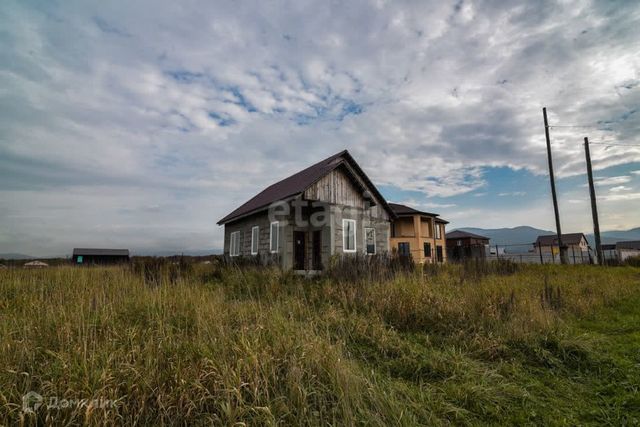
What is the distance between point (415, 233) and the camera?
92.5 ft

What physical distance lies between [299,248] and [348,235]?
8.51 ft

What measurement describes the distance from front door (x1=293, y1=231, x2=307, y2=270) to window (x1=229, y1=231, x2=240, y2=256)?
5.43 meters

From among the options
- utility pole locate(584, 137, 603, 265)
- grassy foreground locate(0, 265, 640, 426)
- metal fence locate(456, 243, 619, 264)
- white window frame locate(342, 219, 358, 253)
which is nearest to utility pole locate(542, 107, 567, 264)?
metal fence locate(456, 243, 619, 264)

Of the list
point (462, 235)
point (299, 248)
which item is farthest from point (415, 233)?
point (299, 248)

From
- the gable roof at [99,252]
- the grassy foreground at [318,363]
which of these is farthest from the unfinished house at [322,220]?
the gable roof at [99,252]

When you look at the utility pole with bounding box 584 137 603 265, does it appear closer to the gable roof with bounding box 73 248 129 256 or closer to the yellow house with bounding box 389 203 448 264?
the yellow house with bounding box 389 203 448 264

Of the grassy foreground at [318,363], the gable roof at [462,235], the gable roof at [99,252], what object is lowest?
the grassy foreground at [318,363]

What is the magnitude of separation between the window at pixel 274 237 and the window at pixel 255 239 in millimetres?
1431

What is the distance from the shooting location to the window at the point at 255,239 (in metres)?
16.4

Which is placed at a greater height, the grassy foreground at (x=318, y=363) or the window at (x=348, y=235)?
the window at (x=348, y=235)

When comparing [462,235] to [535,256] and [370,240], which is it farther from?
[370,240]

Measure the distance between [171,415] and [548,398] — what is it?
4.08 meters

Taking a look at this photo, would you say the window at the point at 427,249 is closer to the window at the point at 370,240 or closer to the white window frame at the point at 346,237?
the window at the point at 370,240

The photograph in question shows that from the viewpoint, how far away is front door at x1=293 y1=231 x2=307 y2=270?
15044mm
